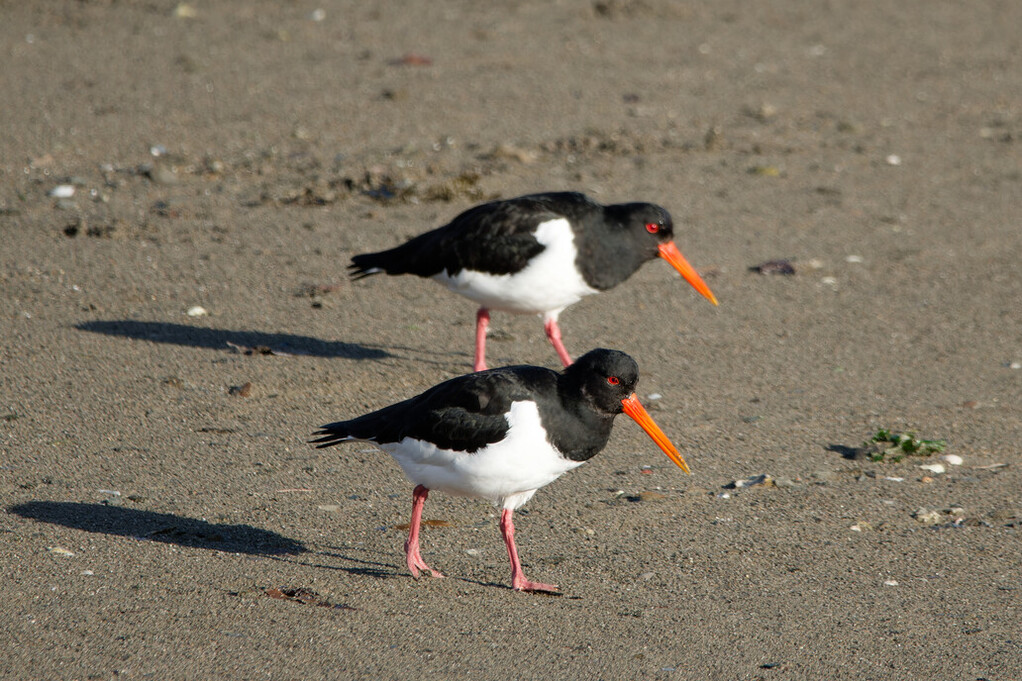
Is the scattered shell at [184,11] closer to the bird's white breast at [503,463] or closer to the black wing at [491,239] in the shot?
the black wing at [491,239]

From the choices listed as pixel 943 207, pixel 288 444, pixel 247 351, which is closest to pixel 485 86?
pixel 943 207

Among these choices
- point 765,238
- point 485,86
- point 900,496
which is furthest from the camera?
point 485,86

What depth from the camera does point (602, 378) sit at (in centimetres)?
485

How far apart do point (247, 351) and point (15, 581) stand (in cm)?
290

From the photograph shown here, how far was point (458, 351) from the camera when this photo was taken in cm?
773

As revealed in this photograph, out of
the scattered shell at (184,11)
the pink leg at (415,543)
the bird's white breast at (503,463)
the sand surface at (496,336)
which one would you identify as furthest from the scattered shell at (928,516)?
the scattered shell at (184,11)

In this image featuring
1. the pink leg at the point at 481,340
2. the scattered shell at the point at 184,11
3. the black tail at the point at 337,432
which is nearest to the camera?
the black tail at the point at 337,432

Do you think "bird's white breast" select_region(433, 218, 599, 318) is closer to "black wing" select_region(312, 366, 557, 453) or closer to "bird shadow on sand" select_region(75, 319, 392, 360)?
"bird shadow on sand" select_region(75, 319, 392, 360)

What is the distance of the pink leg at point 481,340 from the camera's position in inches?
285

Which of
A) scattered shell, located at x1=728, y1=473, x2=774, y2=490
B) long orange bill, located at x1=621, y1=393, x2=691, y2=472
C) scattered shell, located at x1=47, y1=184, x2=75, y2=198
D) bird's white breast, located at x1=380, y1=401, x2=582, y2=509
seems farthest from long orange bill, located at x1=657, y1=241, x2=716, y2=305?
scattered shell, located at x1=47, y1=184, x2=75, y2=198

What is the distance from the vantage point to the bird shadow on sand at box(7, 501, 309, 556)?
5.15 metres

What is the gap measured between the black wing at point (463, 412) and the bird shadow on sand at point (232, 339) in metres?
2.54

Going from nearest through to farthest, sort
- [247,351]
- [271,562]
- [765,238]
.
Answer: [271,562] → [247,351] → [765,238]

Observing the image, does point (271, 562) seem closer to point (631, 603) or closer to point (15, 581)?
point (15, 581)
